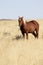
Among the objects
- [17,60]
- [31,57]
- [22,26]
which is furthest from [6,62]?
[22,26]

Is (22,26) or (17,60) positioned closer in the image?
(17,60)

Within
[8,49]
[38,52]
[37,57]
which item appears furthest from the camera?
[8,49]

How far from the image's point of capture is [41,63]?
7.76 m

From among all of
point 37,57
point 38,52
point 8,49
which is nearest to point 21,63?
point 37,57

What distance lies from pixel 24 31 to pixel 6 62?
6.66 meters

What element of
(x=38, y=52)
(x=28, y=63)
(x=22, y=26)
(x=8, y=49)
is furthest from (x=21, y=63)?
(x=22, y=26)

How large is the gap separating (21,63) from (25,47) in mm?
2242

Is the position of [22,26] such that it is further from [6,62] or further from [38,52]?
[6,62]

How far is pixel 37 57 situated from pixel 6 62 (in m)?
1.14

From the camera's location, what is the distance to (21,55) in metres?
8.77

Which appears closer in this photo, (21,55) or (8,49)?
(21,55)

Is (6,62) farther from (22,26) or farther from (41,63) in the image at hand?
(22,26)

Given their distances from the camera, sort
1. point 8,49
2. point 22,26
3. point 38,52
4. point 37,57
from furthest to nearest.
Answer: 1. point 22,26
2. point 8,49
3. point 38,52
4. point 37,57

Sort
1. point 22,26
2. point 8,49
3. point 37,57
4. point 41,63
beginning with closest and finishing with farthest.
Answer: point 41,63 → point 37,57 → point 8,49 → point 22,26
